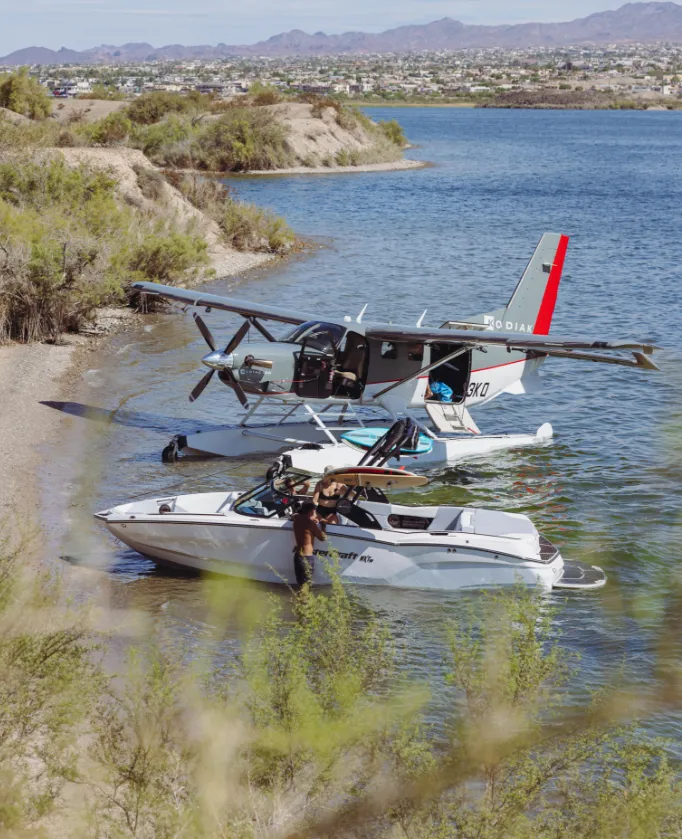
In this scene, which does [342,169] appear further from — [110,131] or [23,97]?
[23,97]

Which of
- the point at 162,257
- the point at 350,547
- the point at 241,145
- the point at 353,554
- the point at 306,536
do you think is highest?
the point at 306,536

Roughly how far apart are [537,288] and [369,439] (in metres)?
5.46

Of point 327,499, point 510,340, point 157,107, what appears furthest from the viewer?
point 157,107

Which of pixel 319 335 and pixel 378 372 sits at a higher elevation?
pixel 319 335

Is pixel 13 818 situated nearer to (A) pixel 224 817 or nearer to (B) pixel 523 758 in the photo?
(A) pixel 224 817

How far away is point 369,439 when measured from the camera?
17891 millimetres

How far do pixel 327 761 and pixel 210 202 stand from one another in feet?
118

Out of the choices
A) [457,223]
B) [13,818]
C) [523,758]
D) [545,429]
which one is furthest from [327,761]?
[457,223]

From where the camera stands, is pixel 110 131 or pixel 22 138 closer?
pixel 22 138

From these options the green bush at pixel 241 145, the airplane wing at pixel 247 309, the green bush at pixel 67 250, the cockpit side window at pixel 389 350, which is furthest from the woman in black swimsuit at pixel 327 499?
the green bush at pixel 241 145

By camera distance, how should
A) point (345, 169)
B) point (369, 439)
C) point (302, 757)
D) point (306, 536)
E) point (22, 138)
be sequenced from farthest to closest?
point (345, 169)
point (22, 138)
point (369, 439)
point (306, 536)
point (302, 757)

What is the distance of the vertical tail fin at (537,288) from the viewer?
20703 millimetres

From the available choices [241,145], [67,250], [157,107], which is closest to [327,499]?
[67,250]

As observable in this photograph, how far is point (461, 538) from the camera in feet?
43.7
